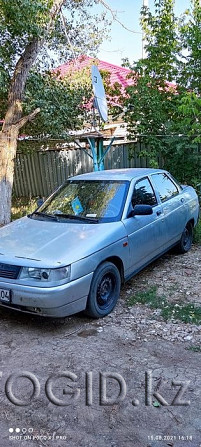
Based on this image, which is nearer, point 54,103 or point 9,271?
point 9,271

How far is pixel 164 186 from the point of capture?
5.33 metres

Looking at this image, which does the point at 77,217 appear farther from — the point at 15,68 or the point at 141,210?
the point at 15,68

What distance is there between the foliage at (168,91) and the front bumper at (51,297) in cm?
499

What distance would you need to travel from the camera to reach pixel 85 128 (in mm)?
8562

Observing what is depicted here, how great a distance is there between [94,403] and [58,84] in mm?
7271

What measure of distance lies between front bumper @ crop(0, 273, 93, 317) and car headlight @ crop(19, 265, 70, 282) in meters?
0.08

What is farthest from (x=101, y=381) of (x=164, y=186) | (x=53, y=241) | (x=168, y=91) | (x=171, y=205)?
(x=168, y=91)

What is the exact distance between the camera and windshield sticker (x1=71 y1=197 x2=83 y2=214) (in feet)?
14.2

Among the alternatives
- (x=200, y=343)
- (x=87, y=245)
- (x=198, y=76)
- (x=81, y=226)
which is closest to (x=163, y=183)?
(x=81, y=226)

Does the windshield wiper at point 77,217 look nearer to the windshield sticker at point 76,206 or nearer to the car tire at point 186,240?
the windshield sticker at point 76,206

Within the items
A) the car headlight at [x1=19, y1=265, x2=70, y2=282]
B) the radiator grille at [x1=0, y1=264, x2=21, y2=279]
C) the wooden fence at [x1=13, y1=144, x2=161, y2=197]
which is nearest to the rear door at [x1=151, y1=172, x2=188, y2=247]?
the car headlight at [x1=19, y1=265, x2=70, y2=282]

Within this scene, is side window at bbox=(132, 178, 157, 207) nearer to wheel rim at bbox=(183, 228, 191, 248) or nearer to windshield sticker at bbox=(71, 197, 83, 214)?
windshield sticker at bbox=(71, 197, 83, 214)

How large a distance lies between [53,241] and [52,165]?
7496mm

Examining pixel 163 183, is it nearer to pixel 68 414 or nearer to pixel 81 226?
pixel 81 226
